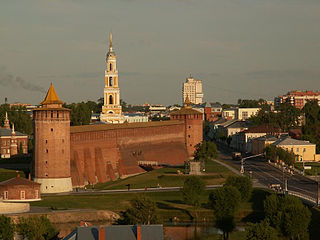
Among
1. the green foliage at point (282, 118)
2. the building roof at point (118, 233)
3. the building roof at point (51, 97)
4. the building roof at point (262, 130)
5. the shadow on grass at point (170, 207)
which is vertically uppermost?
the building roof at point (51, 97)

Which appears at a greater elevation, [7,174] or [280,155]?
[280,155]

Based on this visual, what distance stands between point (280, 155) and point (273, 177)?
47.7 ft

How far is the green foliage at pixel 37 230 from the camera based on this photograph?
2478 inches

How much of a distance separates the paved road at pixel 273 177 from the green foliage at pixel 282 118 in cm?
4459

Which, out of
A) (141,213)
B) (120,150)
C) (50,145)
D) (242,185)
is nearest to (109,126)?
(120,150)

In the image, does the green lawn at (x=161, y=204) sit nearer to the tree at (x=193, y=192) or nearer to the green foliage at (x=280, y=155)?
the tree at (x=193, y=192)

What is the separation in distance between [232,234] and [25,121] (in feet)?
320

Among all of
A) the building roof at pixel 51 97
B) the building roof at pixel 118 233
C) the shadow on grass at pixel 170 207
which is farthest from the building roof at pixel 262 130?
the building roof at pixel 118 233

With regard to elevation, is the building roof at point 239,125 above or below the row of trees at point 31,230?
above

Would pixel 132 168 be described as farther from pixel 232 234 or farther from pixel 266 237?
pixel 266 237

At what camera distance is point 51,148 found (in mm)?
99938

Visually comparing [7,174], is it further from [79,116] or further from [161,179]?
[79,116]

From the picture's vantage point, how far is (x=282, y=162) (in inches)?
4860

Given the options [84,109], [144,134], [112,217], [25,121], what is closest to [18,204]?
[112,217]
